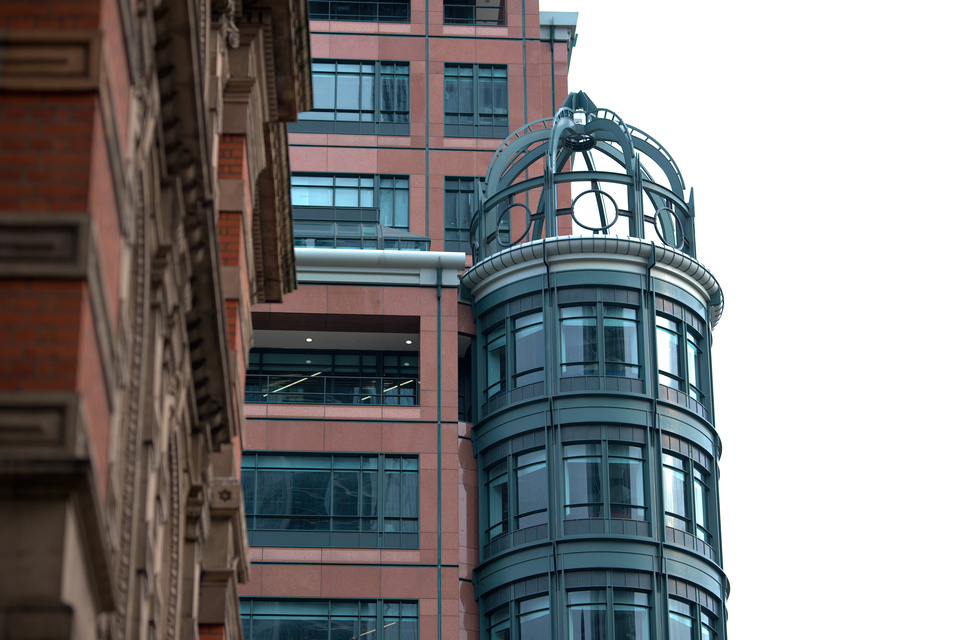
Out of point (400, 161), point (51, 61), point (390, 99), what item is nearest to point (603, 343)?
point (400, 161)

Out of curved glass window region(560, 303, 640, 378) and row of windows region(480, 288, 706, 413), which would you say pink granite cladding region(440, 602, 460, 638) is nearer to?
row of windows region(480, 288, 706, 413)

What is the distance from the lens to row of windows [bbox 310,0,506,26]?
5544 centimetres

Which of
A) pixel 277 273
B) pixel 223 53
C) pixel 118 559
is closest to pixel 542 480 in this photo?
pixel 277 273

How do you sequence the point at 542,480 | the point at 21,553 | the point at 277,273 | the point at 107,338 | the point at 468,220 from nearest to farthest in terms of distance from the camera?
the point at 21,553 < the point at 107,338 < the point at 277,273 < the point at 542,480 < the point at 468,220

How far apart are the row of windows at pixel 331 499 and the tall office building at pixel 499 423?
0.20ft

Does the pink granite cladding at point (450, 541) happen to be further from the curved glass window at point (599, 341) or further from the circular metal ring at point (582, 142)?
the circular metal ring at point (582, 142)

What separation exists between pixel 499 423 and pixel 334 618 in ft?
22.8

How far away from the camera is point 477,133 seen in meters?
52.6

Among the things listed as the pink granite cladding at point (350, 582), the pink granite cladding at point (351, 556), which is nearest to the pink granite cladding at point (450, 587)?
the pink granite cladding at point (350, 582)

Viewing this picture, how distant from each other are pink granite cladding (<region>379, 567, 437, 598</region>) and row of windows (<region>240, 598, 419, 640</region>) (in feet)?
0.89

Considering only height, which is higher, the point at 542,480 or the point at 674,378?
the point at 674,378

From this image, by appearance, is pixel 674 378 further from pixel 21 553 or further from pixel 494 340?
pixel 21 553

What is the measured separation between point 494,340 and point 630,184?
233 inches

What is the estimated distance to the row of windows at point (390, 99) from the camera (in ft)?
173
